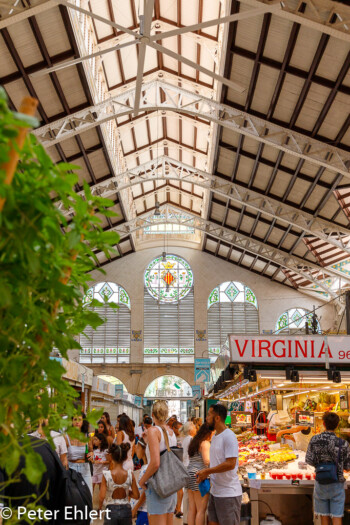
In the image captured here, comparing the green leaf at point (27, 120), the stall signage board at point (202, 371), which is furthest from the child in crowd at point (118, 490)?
the stall signage board at point (202, 371)

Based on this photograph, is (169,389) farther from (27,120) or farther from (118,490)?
(27,120)

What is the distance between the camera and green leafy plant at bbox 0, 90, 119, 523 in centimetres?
100

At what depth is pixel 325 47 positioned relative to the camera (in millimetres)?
10125

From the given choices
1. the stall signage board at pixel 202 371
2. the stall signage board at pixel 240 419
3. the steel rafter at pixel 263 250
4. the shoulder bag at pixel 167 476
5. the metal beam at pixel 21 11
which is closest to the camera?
the shoulder bag at pixel 167 476

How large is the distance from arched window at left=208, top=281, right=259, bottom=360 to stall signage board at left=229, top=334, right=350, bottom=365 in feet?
68.7

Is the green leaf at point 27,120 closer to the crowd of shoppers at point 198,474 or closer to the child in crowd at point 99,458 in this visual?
the crowd of shoppers at point 198,474

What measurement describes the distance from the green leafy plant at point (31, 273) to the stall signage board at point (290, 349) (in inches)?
207

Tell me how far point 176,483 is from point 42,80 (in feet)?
35.0

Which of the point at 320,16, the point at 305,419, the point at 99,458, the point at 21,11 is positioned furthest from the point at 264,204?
the point at 99,458

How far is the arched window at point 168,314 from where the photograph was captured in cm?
2747

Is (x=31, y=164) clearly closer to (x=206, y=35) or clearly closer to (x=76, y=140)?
(x=206, y=35)

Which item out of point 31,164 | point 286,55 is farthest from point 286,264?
point 31,164

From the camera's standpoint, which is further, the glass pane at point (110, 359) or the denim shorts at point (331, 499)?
the glass pane at point (110, 359)

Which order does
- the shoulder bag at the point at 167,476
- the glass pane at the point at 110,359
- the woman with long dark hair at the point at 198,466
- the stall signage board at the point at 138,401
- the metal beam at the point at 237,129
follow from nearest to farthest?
the shoulder bag at the point at 167,476 < the woman with long dark hair at the point at 198,466 < the metal beam at the point at 237,129 < the stall signage board at the point at 138,401 < the glass pane at the point at 110,359
